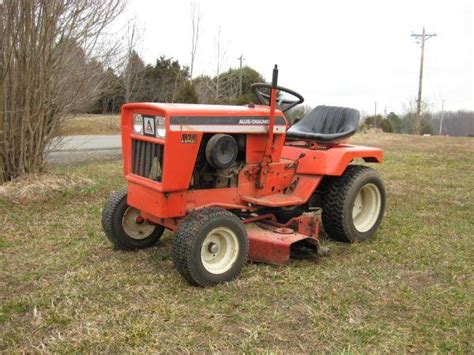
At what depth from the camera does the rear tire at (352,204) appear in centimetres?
490

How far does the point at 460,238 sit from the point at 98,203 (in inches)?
165

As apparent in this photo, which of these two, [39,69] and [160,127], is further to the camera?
[39,69]

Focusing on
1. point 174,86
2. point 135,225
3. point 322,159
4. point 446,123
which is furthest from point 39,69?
point 446,123

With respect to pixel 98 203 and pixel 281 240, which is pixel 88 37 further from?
pixel 281 240

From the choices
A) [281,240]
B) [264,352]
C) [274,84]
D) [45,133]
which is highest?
[274,84]

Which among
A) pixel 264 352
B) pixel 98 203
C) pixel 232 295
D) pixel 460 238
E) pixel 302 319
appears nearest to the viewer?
pixel 264 352

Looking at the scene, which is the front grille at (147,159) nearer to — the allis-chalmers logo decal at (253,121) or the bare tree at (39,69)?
the allis-chalmers logo decal at (253,121)

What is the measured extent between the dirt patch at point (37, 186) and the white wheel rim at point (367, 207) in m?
3.96

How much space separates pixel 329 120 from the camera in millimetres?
5621

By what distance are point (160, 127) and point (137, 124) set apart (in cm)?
39

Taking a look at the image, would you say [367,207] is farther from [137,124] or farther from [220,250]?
[137,124]

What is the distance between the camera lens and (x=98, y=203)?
6.52 m

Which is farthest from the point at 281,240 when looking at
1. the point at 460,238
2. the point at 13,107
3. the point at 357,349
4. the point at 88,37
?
the point at 88,37

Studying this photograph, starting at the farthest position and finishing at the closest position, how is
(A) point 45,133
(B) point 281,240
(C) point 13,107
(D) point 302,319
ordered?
1. (A) point 45,133
2. (C) point 13,107
3. (B) point 281,240
4. (D) point 302,319
